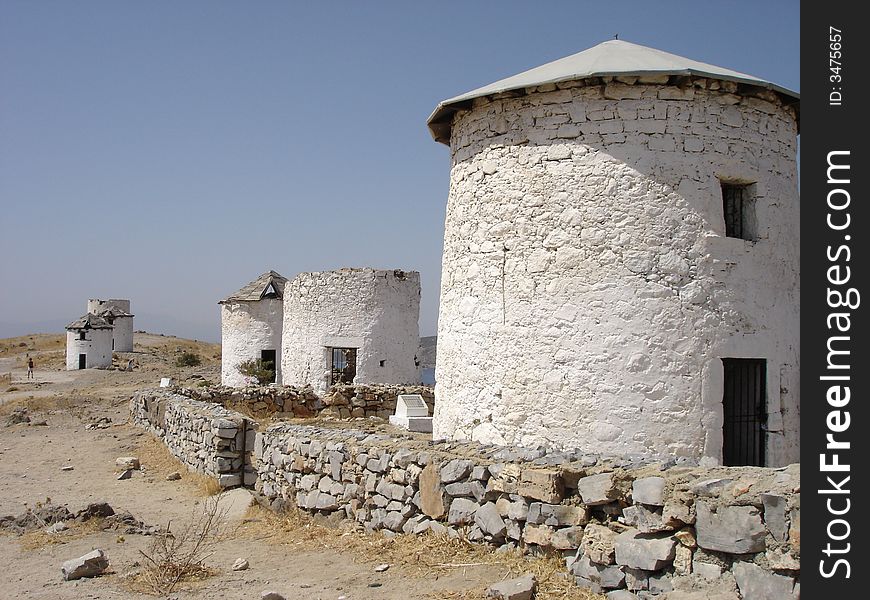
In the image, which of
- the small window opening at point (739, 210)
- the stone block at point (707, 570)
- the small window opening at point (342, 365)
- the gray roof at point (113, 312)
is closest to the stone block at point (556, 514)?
the stone block at point (707, 570)

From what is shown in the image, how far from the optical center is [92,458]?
12.8m

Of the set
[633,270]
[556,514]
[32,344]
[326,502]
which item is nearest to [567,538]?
[556,514]

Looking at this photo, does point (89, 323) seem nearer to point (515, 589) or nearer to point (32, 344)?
point (32, 344)

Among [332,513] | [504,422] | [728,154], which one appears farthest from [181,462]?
[728,154]

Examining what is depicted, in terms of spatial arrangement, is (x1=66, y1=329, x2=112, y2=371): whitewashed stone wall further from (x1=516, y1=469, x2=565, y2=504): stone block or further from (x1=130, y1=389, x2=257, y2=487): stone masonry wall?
(x1=516, y1=469, x2=565, y2=504): stone block

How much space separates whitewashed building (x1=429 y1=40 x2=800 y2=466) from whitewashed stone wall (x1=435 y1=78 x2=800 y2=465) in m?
0.02

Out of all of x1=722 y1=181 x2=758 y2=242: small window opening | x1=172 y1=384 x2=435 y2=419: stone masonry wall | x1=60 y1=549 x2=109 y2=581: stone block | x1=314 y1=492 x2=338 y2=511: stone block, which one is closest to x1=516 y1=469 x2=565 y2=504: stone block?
x1=314 y1=492 x2=338 y2=511: stone block

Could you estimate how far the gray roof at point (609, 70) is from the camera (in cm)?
724

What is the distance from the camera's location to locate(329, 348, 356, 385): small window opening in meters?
19.0

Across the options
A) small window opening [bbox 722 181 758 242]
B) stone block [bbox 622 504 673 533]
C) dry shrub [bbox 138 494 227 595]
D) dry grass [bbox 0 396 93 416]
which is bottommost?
dry grass [bbox 0 396 93 416]

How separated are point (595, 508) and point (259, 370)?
18.6 metres

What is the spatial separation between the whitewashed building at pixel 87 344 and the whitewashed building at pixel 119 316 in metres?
6.35

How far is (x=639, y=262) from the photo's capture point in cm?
730
